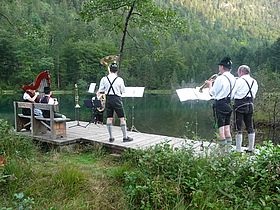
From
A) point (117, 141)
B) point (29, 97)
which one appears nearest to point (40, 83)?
point (29, 97)

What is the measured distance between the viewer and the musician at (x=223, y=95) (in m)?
6.21

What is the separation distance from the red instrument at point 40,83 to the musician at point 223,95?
14.4ft

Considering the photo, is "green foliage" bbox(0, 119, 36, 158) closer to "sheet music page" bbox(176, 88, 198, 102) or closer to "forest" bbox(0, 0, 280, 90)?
"sheet music page" bbox(176, 88, 198, 102)

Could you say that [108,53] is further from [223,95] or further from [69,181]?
[69,181]

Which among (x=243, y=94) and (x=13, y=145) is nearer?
(x=13, y=145)

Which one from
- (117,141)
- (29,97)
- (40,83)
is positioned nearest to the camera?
(117,141)

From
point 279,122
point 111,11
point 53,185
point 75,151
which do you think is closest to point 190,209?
point 53,185

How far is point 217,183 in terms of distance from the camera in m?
4.41

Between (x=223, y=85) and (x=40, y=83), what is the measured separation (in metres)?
4.80

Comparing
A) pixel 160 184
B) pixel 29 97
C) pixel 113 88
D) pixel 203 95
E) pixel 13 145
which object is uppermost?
pixel 113 88

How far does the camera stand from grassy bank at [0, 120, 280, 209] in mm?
4293

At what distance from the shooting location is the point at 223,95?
20.5ft

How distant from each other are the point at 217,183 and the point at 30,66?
4843 centimetres

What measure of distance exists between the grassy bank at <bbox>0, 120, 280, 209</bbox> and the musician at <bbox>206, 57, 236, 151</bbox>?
1531mm
